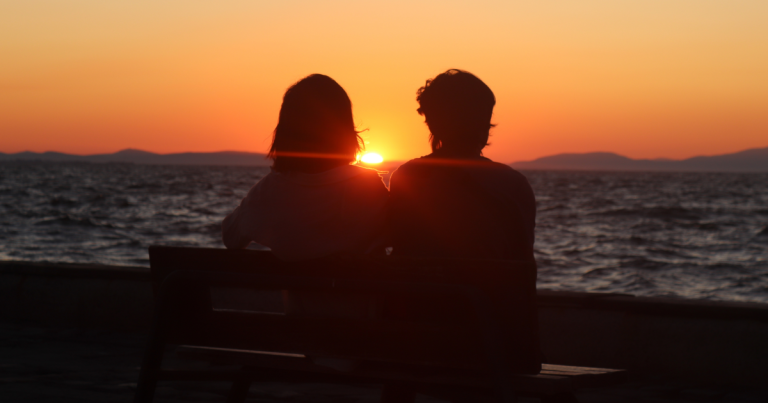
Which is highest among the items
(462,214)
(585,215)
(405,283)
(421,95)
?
(421,95)

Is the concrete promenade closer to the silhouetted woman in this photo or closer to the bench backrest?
the bench backrest

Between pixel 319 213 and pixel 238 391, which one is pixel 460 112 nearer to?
pixel 319 213

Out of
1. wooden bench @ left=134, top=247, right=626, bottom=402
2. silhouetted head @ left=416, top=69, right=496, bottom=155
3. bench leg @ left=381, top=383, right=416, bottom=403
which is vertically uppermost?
silhouetted head @ left=416, top=69, right=496, bottom=155

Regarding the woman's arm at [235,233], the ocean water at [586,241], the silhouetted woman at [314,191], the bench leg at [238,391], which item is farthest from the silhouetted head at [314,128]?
the ocean water at [586,241]

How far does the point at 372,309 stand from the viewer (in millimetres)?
2629

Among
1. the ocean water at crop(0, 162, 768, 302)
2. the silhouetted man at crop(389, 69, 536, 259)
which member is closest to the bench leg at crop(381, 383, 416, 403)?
the silhouetted man at crop(389, 69, 536, 259)

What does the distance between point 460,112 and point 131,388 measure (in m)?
2.66

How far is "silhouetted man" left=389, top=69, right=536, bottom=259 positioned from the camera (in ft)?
8.55

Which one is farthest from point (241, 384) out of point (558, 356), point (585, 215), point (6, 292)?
point (585, 215)

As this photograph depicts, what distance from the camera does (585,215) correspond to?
149 ft

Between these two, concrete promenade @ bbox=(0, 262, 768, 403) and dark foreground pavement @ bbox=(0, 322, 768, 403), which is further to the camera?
concrete promenade @ bbox=(0, 262, 768, 403)

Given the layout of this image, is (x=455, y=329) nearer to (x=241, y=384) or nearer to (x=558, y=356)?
(x=241, y=384)

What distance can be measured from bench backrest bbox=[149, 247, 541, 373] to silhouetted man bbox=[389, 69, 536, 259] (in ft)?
0.76

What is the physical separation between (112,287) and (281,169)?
3.76 metres
